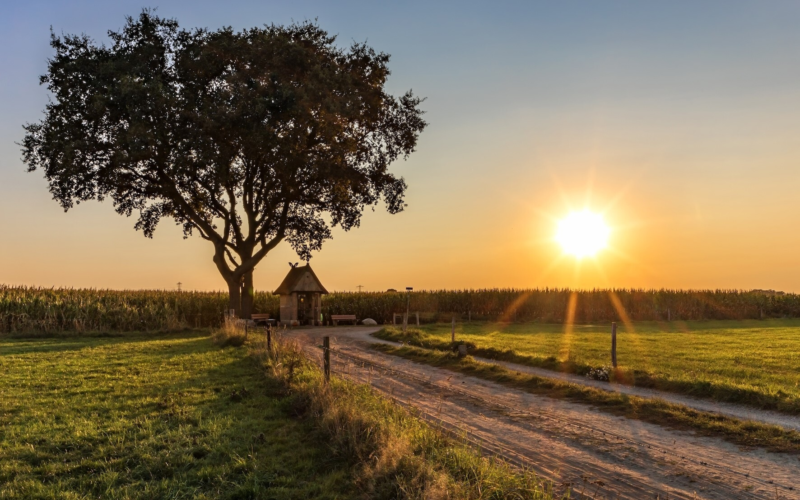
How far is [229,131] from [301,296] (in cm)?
1476

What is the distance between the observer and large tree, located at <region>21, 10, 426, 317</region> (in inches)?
1351

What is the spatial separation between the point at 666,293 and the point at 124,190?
2048 inches

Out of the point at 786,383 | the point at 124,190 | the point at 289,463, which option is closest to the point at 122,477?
the point at 289,463

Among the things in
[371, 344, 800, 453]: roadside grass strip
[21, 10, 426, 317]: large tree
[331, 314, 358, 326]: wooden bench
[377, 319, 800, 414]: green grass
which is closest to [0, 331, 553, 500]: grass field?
[371, 344, 800, 453]: roadside grass strip

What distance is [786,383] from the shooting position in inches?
707

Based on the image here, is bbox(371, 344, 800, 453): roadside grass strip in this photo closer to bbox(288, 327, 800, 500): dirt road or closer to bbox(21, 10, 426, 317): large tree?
bbox(288, 327, 800, 500): dirt road

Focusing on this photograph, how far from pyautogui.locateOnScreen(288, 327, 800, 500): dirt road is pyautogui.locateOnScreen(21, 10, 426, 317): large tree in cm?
2199

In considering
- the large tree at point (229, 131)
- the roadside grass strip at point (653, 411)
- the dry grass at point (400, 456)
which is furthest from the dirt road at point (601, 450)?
the large tree at point (229, 131)

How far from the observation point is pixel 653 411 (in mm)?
13742

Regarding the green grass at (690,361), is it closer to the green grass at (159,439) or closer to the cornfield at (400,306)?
the green grass at (159,439)

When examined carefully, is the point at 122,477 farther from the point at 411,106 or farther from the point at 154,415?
the point at 411,106

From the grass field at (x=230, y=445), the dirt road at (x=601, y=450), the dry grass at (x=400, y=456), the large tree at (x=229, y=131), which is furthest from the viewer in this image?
the large tree at (x=229, y=131)

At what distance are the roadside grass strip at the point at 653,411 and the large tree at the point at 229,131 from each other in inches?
766

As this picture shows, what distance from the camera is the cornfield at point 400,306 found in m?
38.0
